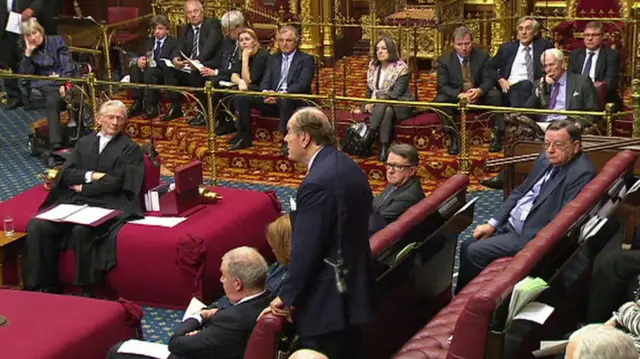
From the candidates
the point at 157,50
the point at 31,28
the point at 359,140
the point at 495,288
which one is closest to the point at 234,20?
the point at 157,50

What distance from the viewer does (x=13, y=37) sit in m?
14.7

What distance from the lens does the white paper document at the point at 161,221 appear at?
8.22m

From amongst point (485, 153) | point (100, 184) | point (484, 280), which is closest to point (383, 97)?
point (485, 153)

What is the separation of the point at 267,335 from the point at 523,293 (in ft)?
3.95

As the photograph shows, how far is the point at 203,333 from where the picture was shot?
593cm

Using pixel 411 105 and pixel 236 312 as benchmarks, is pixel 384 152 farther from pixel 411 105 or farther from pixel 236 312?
pixel 236 312

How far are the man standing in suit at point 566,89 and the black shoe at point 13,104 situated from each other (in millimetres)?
6775

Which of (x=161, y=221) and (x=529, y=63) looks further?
(x=529, y=63)

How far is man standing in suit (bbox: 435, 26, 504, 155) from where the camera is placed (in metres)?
11.0

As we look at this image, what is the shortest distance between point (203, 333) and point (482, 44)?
28.9 ft

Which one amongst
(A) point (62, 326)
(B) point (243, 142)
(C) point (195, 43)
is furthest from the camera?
(C) point (195, 43)

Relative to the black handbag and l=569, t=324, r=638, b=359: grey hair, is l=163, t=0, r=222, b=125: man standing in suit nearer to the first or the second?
the black handbag

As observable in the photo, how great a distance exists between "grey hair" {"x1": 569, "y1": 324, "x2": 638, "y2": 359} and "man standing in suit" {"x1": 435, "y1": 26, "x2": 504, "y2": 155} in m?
7.04

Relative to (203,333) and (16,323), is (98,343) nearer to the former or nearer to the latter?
(16,323)
